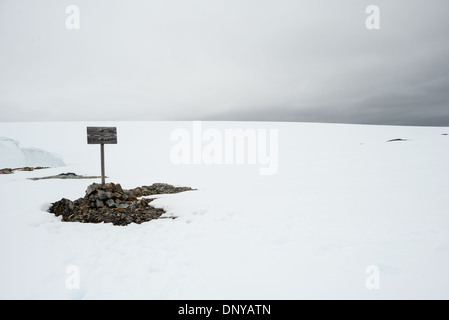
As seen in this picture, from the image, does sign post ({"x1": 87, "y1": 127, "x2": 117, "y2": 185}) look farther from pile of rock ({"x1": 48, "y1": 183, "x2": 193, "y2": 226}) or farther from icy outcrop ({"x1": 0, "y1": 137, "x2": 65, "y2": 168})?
icy outcrop ({"x1": 0, "y1": 137, "x2": 65, "y2": 168})

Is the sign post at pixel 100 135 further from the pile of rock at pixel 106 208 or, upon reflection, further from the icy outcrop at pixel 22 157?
the icy outcrop at pixel 22 157

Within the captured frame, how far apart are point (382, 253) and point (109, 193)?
26.8 feet

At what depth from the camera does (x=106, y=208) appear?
758cm

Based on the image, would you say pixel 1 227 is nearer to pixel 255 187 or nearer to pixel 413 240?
pixel 255 187

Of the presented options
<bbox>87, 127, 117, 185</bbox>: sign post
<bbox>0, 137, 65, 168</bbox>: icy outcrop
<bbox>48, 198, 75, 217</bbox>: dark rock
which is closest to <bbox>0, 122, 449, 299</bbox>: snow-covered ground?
<bbox>48, 198, 75, 217</bbox>: dark rock

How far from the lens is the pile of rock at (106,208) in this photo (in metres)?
6.94

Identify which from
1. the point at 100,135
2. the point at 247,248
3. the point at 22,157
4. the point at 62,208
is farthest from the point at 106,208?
the point at 22,157

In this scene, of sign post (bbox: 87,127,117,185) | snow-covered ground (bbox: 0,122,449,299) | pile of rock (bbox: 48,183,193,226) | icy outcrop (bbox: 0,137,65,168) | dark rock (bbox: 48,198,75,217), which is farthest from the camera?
icy outcrop (bbox: 0,137,65,168)

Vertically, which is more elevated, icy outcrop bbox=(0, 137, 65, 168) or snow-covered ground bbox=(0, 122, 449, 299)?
icy outcrop bbox=(0, 137, 65, 168)

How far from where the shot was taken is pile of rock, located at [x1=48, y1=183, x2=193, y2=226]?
694cm

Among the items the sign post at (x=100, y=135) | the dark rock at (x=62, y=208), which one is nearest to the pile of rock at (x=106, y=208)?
the dark rock at (x=62, y=208)

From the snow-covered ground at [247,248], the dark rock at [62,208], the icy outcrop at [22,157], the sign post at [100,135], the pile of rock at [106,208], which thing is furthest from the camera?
the icy outcrop at [22,157]

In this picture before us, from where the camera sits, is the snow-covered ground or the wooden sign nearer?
the snow-covered ground

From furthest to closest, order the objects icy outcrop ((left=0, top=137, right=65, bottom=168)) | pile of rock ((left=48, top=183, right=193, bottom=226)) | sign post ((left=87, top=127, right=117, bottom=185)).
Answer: icy outcrop ((left=0, top=137, right=65, bottom=168))
sign post ((left=87, top=127, right=117, bottom=185))
pile of rock ((left=48, top=183, right=193, bottom=226))
